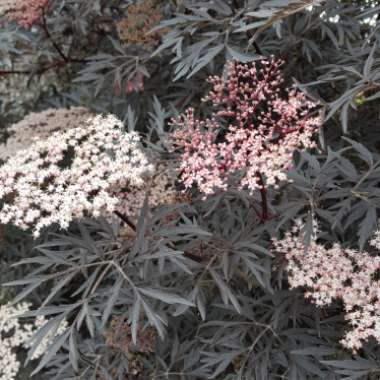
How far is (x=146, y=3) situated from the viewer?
133 inches

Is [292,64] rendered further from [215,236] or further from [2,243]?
[2,243]

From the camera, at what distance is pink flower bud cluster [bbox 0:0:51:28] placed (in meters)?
3.44

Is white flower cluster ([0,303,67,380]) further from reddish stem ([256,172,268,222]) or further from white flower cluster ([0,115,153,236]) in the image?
reddish stem ([256,172,268,222])

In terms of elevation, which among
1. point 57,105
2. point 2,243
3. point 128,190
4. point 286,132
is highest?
point 286,132

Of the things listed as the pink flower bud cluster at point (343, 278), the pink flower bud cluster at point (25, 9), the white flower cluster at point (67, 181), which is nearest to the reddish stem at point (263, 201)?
the pink flower bud cluster at point (343, 278)

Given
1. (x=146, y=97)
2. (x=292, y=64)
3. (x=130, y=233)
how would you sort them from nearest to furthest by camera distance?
(x=130, y=233) → (x=292, y=64) → (x=146, y=97)

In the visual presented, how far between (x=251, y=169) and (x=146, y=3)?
1.80 m

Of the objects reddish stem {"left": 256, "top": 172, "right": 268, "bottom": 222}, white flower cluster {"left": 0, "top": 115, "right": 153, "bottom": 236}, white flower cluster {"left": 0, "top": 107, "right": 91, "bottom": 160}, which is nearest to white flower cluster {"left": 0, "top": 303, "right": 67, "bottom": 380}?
white flower cluster {"left": 0, "top": 107, "right": 91, "bottom": 160}

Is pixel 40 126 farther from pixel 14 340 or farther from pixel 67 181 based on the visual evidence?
pixel 67 181

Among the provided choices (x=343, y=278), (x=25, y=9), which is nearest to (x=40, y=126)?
(x=25, y=9)

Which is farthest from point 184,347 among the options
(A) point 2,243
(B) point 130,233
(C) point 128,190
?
(A) point 2,243

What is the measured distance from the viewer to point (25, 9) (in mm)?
3592

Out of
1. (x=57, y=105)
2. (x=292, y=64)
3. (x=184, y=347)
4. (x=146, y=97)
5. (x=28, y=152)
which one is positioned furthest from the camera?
(x=57, y=105)

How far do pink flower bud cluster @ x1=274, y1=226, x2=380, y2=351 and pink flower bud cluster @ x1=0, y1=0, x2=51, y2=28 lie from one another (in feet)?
7.34
